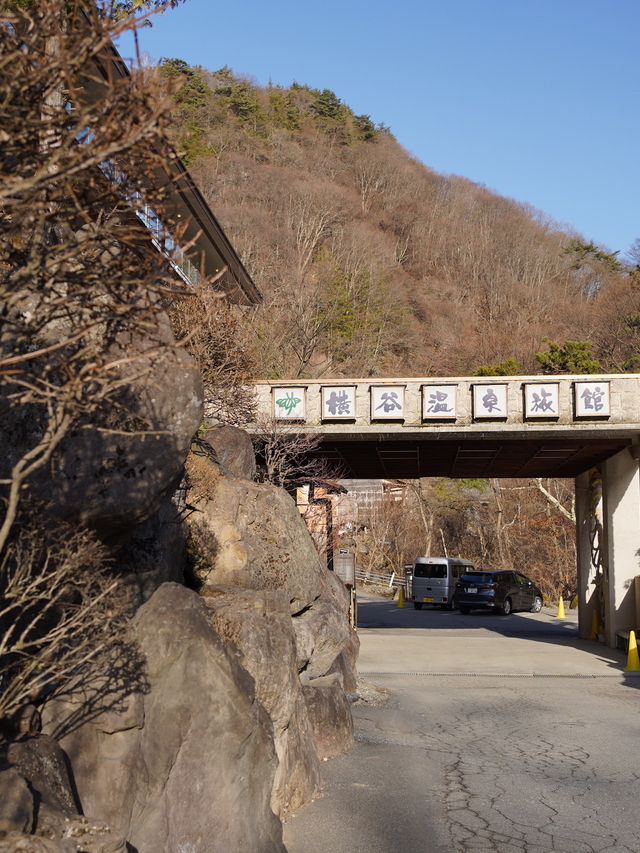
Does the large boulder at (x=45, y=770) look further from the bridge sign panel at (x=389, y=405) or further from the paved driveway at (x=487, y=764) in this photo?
the bridge sign panel at (x=389, y=405)

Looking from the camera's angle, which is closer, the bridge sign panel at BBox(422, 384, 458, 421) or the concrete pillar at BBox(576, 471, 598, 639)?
the bridge sign panel at BBox(422, 384, 458, 421)

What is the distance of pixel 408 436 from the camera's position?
20.4 metres

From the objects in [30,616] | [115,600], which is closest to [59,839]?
[30,616]

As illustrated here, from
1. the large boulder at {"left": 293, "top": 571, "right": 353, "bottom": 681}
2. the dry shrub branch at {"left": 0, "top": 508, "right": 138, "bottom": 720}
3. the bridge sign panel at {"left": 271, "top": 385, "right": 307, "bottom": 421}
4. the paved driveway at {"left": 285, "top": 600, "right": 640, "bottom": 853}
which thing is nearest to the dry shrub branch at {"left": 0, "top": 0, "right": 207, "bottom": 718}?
the dry shrub branch at {"left": 0, "top": 508, "right": 138, "bottom": 720}

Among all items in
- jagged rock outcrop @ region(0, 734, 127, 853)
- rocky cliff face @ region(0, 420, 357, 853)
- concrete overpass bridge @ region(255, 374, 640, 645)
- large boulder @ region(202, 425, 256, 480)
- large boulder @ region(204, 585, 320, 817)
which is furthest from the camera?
concrete overpass bridge @ region(255, 374, 640, 645)

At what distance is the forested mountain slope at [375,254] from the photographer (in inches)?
2074

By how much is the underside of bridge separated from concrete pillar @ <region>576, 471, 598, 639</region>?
2.67 ft

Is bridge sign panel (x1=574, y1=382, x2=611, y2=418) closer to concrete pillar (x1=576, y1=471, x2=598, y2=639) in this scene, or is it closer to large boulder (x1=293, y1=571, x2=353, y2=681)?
concrete pillar (x1=576, y1=471, x2=598, y2=639)

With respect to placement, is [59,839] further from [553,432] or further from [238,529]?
[553,432]

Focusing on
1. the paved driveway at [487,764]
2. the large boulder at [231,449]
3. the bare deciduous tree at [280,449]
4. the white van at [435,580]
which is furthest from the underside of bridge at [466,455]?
the white van at [435,580]

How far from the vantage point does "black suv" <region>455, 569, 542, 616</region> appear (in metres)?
36.0

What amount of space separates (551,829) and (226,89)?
10568 centimetres

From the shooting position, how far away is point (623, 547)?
22.1 metres

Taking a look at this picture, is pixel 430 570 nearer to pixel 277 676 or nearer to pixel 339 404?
pixel 339 404
